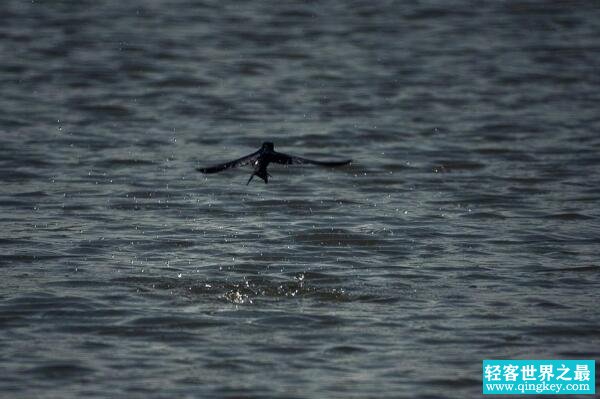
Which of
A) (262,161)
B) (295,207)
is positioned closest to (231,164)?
(262,161)

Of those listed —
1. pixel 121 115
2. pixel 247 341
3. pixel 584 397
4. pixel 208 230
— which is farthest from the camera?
pixel 121 115

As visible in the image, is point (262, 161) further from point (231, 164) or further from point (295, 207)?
point (295, 207)

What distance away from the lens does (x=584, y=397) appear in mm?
8023

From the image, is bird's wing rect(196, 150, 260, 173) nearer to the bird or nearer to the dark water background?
the bird

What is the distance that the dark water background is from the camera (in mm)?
8609

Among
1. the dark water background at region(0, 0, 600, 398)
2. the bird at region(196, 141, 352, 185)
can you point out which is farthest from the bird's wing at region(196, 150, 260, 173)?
the dark water background at region(0, 0, 600, 398)

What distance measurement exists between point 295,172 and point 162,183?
1726 millimetres

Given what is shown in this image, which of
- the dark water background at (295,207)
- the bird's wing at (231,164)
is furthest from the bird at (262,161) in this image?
the dark water background at (295,207)

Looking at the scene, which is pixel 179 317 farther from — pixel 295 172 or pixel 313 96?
pixel 313 96

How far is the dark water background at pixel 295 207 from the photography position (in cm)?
861

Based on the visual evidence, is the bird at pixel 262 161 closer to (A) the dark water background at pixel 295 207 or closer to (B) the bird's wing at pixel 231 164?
(B) the bird's wing at pixel 231 164

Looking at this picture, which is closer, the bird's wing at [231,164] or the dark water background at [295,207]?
the bird's wing at [231,164]

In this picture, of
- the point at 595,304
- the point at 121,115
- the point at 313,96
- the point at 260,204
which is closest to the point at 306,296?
the point at 595,304

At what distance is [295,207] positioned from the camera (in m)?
13.0
